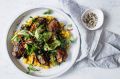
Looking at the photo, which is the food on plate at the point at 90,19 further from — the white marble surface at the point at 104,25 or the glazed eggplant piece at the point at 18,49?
the glazed eggplant piece at the point at 18,49

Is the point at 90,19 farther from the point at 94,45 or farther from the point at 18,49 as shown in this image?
the point at 18,49

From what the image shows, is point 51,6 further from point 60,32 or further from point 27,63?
point 27,63

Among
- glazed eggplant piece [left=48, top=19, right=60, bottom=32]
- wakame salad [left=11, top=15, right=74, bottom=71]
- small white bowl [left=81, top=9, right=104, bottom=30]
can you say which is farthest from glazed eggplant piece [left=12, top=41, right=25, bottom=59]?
small white bowl [left=81, top=9, right=104, bottom=30]

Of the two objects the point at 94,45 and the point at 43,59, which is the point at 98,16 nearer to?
the point at 94,45

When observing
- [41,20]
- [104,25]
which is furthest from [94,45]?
[41,20]

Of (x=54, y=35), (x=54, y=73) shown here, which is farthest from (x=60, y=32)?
(x=54, y=73)

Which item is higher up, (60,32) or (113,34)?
(60,32)

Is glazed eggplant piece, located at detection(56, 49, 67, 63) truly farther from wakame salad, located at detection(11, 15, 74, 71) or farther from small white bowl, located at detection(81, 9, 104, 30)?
small white bowl, located at detection(81, 9, 104, 30)

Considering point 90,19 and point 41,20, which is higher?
point 41,20

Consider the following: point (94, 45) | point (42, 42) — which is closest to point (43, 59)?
point (42, 42)
